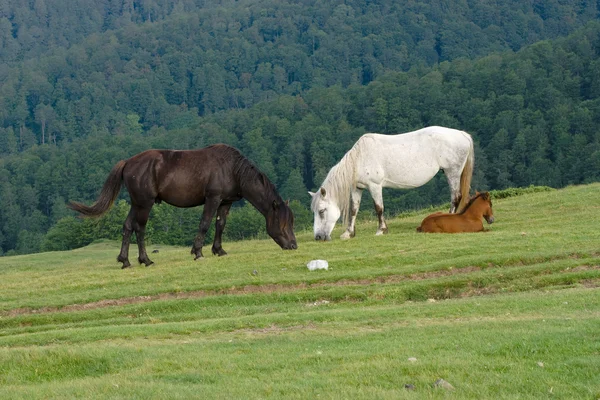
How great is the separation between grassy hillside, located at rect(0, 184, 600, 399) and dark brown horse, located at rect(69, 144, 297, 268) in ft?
2.65

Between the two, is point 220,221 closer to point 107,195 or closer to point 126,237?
point 126,237

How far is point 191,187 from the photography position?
19.7 meters

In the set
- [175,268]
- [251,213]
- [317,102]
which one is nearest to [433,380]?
[175,268]

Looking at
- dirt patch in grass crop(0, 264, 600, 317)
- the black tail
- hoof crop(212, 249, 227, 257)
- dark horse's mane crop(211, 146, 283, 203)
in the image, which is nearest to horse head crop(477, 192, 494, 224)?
dirt patch in grass crop(0, 264, 600, 317)

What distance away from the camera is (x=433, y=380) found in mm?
8766

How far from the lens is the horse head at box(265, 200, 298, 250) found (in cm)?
2014

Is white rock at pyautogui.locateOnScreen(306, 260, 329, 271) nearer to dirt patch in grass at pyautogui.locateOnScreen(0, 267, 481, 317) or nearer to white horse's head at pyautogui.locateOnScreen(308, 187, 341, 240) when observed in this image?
dirt patch in grass at pyautogui.locateOnScreen(0, 267, 481, 317)

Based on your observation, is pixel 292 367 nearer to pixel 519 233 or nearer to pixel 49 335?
pixel 49 335

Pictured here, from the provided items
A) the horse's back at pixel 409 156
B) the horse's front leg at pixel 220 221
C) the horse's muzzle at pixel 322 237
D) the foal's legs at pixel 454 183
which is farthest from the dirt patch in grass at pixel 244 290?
the foal's legs at pixel 454 183

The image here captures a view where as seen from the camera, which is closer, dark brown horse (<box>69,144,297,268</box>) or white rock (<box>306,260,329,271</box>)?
white rock (<box>306,260,329,271</box>)

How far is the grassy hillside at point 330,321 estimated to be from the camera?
8953mm

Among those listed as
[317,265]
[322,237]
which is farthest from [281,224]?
[317,265]

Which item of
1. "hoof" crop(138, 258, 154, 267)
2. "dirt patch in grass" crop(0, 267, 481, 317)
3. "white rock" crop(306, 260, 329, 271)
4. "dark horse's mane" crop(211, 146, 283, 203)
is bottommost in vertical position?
"hoof" crop(138, 258, 154, 267)

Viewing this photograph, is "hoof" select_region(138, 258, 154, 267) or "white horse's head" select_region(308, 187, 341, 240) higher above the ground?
"white horse's head" select_region(308, 187, 341, 240)
